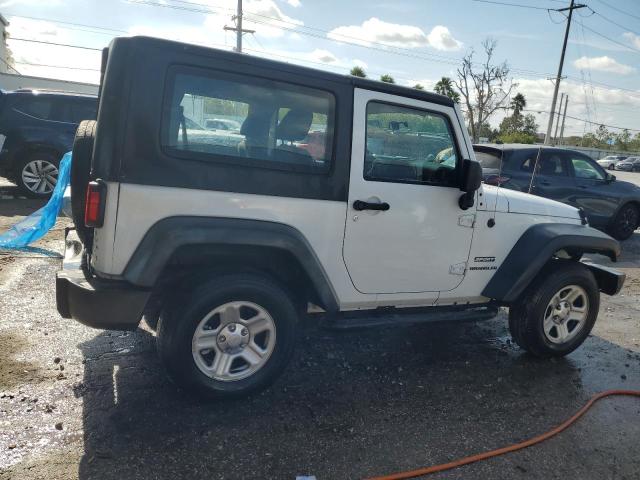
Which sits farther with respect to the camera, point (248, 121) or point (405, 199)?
point (405, 199)

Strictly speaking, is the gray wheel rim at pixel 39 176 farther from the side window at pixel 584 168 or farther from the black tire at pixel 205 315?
the side window at pixel 584 168

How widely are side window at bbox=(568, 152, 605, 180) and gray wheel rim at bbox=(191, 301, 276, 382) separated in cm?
810

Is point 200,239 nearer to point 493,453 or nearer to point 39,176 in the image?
point 493,453

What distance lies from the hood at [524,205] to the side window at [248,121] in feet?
4.87

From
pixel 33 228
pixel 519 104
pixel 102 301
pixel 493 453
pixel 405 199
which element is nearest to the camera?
pixel 102 301

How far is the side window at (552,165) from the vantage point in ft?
29.5

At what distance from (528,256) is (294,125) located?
2.12m

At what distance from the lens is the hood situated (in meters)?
3.89

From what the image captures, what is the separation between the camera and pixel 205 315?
9.65 ft

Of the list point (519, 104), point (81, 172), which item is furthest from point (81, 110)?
point (519, 104)

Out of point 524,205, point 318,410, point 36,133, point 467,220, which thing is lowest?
point 318,410

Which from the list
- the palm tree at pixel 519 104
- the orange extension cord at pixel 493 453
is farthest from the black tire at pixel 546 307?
the palm tree at pixel 519 104

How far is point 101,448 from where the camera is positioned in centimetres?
265

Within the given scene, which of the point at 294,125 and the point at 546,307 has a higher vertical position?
the point at 294,125
